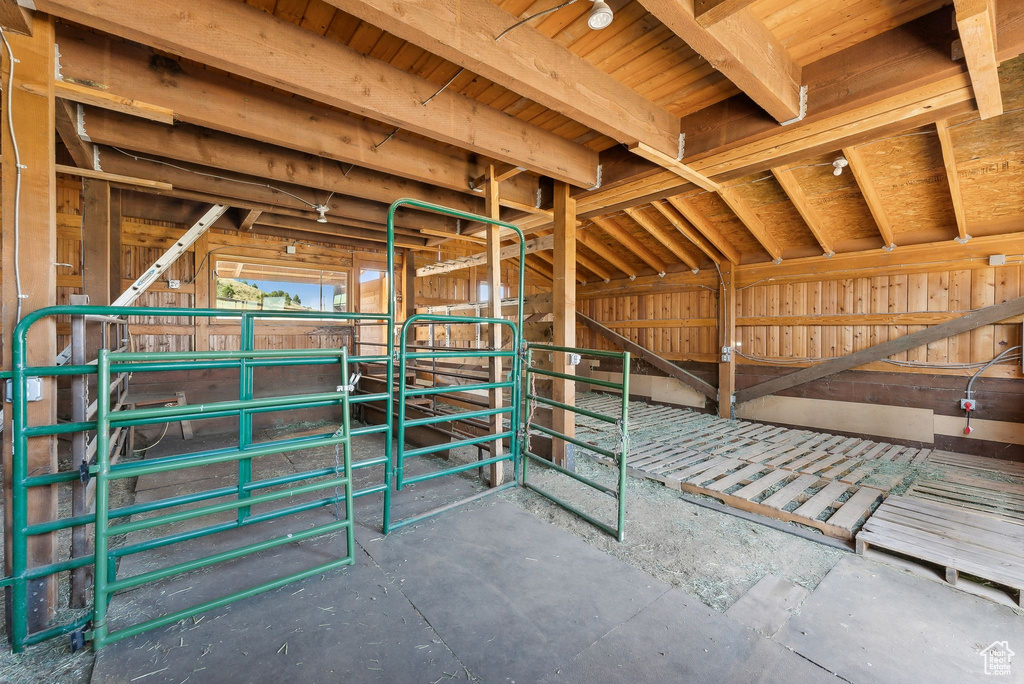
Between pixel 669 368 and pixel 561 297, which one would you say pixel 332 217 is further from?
pixel 669 368

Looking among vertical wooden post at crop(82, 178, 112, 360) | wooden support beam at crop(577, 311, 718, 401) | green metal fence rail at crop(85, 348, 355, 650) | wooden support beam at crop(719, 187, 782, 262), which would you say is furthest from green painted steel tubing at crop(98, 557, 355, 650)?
wooden support beam at crop(577, 311, 718, 401)

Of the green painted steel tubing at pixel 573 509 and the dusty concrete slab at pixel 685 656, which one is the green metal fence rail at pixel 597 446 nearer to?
the green painted steel tubing at pixel 573 509

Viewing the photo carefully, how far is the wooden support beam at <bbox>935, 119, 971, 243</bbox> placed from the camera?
9.41 feet

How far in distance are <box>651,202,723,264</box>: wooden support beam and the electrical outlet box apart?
4.85 metres

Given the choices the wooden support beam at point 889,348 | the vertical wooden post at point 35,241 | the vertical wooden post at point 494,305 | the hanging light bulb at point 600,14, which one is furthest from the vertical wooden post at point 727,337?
the vertical wooden post at point 35,241

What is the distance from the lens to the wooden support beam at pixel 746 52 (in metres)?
1.67

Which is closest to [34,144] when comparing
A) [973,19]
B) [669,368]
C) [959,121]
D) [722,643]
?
[722,643]

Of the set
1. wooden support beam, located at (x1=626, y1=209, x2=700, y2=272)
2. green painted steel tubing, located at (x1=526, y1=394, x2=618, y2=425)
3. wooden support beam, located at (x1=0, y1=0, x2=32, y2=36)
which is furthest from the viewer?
wooden support beam, located at (x1=626, y1=209, x2=700, y2=272)

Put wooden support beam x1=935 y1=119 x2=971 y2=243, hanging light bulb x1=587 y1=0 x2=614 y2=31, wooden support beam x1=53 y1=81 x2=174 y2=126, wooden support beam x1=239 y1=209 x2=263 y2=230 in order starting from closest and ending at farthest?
hanging light bulb x1=587 y1=0 x2=614 y2=31 → wooden support beam x1=53 y1=81 x2=174 y2=126 → wooden support beam x1=935 y1=119 x2=971 y2=243 → wooden support beam x1=239 y1=209 x2=263 y2=230

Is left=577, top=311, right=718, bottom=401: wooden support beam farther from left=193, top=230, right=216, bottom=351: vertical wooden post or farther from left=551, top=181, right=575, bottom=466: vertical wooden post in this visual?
left=193, top=230, right=216, bottom=351: vertical wooden post

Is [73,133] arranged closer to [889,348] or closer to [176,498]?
[176,498]

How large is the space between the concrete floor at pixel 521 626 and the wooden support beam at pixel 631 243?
14.4ft

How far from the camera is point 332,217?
4.91 metres

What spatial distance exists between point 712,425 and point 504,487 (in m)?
3.68
